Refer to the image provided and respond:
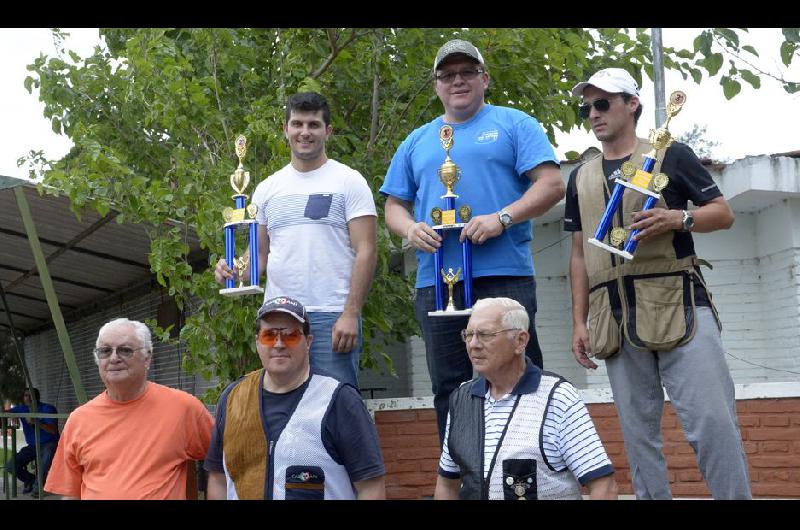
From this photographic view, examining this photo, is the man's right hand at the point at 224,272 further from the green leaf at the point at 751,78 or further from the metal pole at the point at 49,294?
the metal pole at the point at 49,294

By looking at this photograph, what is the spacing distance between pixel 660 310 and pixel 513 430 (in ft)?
2.20

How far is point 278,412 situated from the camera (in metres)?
3.82

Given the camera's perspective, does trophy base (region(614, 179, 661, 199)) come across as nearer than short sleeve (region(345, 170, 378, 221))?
Yes

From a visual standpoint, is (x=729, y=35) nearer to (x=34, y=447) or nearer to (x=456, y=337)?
(x=456, y=337)

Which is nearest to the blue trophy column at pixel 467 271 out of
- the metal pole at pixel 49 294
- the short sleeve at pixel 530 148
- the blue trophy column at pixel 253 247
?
the short sleeve at pixel 530 148

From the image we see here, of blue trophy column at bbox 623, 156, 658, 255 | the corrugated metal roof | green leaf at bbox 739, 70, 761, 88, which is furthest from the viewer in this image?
the corrugated metal roof

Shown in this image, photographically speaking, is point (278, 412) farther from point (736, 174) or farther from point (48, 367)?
point (48, 367)

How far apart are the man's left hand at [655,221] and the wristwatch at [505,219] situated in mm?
509

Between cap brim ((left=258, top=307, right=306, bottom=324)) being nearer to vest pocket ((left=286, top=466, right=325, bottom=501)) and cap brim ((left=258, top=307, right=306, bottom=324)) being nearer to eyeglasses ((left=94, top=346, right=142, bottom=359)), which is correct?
vest pocket ((left=286, top=466, right=325, bottom=501))

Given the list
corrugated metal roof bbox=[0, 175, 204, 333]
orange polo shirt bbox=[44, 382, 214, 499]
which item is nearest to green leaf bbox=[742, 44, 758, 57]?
orange polo shirt bbox=[44, 382, 214, 499]

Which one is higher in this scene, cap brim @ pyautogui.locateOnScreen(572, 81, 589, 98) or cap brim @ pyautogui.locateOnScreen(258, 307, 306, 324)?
cap brim @ pyautogui.locateOnScreen(572, 81, 589, 98)

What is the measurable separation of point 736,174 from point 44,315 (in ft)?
32.9

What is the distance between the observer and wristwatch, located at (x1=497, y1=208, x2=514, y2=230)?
13.0 feet

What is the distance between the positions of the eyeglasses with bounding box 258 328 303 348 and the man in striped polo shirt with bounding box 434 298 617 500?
24.1 inches
